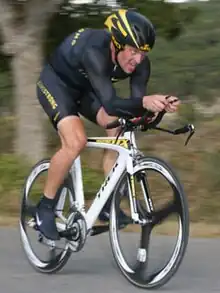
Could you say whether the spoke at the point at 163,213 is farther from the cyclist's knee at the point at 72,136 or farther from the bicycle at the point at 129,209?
the cyclist's knee at the point at 72,136

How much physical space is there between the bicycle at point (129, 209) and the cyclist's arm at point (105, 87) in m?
0.14

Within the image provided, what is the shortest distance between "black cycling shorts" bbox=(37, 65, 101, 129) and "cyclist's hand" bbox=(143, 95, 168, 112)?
76 cm

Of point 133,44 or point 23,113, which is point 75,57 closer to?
point 133,44

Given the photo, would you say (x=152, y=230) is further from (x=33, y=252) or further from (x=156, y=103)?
(x=33, y=252)

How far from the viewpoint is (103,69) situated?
4.63 meters

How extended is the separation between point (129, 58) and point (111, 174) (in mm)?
774

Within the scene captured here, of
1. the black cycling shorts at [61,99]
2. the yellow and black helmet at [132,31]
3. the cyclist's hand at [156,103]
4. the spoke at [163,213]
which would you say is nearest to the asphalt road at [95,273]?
the spoke at [163,213]

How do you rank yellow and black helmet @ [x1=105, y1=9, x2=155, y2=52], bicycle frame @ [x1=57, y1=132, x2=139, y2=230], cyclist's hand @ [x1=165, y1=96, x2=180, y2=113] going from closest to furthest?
cyclist's hand @ [x1=165, y1=96, x2=180, y2=113]
yellow and black helmet @ [x1=105, y1=9, x2=155, y2=52]
bicycle frame @ [x1=57, y1=132, x2=139, y2=230]

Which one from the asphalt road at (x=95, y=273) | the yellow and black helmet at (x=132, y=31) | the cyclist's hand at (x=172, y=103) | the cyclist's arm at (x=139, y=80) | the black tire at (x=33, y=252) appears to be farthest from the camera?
the black tire at (x=33, y=252)

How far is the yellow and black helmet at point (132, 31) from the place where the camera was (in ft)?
14.8

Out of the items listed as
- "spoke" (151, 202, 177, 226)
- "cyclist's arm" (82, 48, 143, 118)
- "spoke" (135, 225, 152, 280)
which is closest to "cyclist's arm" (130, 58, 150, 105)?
"cyclist's arm" (82, 48, 143, 118)

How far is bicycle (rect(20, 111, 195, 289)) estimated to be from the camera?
4.55m

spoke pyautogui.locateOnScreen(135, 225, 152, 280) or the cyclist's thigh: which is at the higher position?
the cyclist's thigh

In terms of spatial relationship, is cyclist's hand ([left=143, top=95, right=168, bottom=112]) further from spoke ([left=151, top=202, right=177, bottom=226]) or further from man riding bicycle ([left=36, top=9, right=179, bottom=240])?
spoke ([left=151, top=202, right=177, bottom=226])
